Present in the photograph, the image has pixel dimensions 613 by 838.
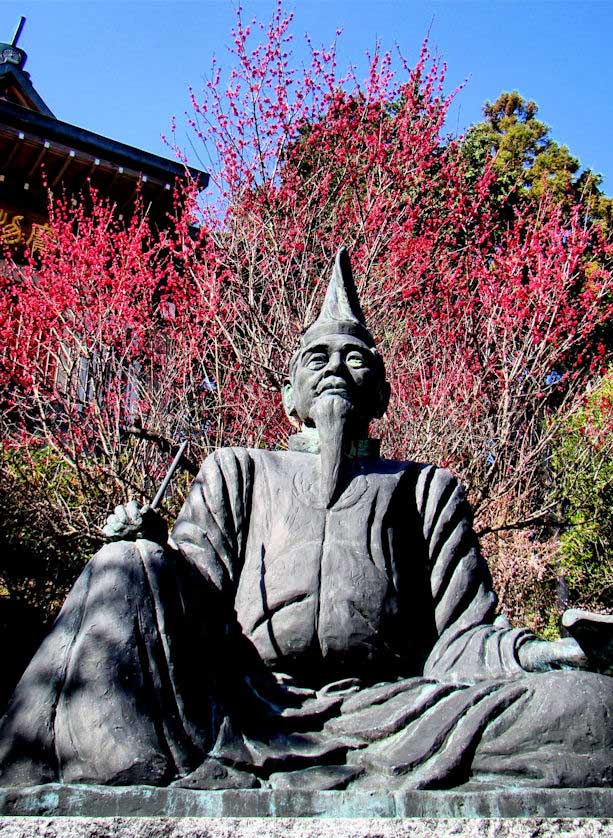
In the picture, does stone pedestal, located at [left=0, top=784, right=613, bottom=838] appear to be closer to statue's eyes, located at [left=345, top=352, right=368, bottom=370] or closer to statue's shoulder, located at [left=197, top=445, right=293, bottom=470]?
statue's shoulder, located at [left=197, top=445, right=293, bottom=470]

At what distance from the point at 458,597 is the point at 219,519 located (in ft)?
3.61

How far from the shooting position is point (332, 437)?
347 centimetres

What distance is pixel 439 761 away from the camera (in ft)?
7.54

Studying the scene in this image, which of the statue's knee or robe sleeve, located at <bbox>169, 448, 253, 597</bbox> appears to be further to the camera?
robe sleeve, located at <bbox>169, 448, 253, 597</bbox>

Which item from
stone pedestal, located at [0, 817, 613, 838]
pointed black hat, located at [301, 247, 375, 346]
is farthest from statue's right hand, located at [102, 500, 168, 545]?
pointed black hat, located at [301, 247, 375, 346]

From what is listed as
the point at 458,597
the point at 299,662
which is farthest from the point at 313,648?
the point at 458,597

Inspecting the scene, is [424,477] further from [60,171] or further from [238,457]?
[60,171]

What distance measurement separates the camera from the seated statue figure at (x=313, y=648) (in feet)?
7.40

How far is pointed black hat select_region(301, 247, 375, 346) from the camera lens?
12.3 feet

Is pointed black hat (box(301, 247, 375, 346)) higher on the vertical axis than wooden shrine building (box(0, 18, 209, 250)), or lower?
lower

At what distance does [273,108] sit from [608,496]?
23.4 feet

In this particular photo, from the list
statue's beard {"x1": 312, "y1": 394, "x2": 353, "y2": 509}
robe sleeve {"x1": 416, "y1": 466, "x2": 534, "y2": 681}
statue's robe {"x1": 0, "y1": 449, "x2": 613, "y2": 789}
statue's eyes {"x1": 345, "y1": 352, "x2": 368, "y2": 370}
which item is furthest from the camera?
statue's eyes {"x1": 345, "y1": 352, "x2": 368, "y2": 370}

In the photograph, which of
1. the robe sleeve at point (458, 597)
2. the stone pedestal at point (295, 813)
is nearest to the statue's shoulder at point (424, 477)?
the robe sleeve at point (458, 597)

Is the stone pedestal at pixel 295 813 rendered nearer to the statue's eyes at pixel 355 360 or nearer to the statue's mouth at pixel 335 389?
the statue's mouth at pixel 335 389
